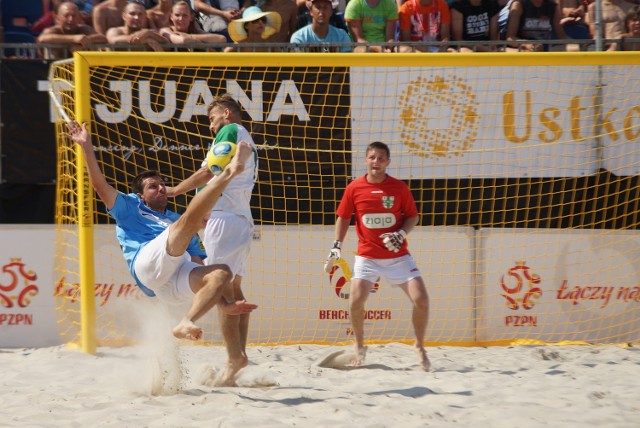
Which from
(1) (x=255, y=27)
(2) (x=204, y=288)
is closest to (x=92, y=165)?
(2) (x=204, y=288)

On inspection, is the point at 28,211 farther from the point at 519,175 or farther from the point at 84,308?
the point at 519,175

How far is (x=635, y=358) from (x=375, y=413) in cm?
314

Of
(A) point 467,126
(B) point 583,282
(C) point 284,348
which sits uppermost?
(A) point 467,126

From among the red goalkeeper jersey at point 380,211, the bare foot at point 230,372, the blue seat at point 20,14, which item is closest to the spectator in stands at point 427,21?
the red goalkeeper jersey at point 380,211

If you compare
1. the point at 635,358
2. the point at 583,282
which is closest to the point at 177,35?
the point at 583,282

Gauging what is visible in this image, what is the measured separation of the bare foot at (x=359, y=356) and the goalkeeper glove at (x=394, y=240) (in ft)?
2.75

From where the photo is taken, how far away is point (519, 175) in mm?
8453

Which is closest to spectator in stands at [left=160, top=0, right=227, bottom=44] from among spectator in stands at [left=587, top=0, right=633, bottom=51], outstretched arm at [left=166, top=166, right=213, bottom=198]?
outstretched arm at [left=166, top=166, right=213, bottom=198]

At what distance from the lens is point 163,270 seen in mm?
5688

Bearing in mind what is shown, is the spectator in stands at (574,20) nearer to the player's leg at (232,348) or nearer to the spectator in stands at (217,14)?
the spectator in stands at (217,14)

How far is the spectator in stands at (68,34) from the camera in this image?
8602mm

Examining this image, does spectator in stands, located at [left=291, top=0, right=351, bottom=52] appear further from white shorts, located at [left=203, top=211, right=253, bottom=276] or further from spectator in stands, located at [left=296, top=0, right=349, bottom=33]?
white shorts, located at [left=203, top=211, right=253, bottom=276]

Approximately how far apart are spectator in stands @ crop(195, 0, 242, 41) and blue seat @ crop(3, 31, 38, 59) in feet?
5.60

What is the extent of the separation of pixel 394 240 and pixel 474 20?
3.32 m
